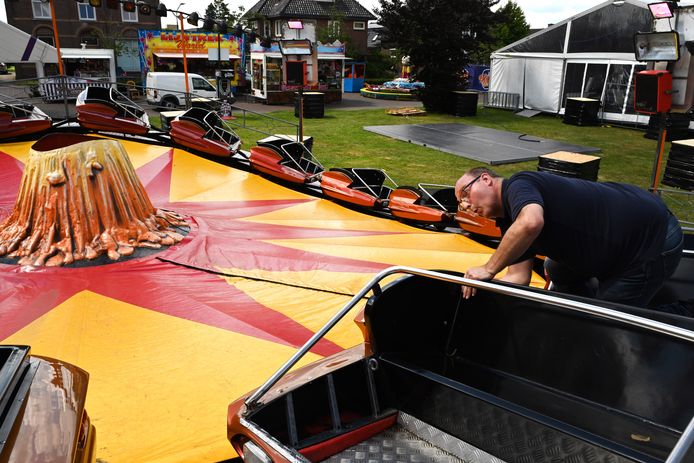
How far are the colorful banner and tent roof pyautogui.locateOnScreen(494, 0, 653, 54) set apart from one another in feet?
61.6

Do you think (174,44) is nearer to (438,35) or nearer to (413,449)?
(438,35)

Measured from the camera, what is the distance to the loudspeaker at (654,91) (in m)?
6.77

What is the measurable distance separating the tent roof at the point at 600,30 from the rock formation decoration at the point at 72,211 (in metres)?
19.2

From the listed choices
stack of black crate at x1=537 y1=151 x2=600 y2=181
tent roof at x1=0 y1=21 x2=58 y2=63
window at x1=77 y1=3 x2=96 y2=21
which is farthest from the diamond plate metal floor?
window at x1=77 y1=3 x2=96 y2=21

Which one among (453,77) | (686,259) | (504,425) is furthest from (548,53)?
(504,425)

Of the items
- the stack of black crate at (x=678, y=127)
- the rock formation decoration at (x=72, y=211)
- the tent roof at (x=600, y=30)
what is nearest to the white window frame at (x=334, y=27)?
the tent roof at (x=600, y=30)

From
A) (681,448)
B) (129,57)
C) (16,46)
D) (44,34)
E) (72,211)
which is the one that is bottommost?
(72,211)

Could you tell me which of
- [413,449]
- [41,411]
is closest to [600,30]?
[413,449]

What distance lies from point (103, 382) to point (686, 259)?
3.92 metres

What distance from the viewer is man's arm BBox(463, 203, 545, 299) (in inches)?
104

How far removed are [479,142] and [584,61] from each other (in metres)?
8.75

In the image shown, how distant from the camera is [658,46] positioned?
6738mm

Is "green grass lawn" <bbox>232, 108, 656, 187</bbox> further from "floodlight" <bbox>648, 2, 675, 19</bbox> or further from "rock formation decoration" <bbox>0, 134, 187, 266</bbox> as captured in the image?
"rock formation decoration" <bbox>0, 134, 187, 266</bbox>

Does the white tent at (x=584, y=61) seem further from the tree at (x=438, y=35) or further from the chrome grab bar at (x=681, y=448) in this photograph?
the chrome grab bar at (x=681, y=448)
